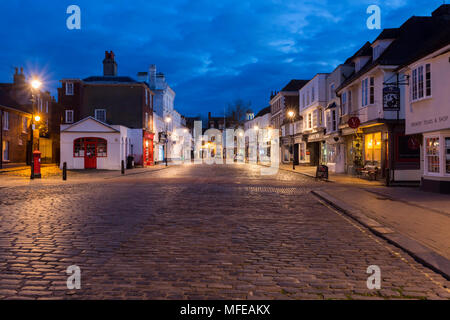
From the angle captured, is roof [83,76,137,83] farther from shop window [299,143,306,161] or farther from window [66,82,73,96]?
shop window [299,143,306,161]

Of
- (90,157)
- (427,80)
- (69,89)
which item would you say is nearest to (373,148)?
(427,80)

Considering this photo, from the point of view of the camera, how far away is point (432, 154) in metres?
16.1

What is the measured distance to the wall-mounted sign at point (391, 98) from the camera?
19625mm

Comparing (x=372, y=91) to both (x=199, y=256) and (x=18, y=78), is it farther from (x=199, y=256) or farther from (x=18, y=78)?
(x=18, y=78)

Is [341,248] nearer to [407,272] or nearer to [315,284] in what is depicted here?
[407,272]

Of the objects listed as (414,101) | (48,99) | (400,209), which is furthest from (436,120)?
(48,99)

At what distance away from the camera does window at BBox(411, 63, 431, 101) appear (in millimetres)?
16109

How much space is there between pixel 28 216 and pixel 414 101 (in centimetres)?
1598

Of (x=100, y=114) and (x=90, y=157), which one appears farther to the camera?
(x=100, y=114)

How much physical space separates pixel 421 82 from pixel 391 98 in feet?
10.4

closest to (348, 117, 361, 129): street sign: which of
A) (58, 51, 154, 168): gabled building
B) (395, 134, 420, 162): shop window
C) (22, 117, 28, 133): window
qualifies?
(395, 134, 420, 162): shop window

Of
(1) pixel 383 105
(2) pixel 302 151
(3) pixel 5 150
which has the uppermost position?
(1) pixel 383 105

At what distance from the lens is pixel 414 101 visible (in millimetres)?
17062

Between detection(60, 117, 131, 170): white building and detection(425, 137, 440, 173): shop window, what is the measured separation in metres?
27.7
